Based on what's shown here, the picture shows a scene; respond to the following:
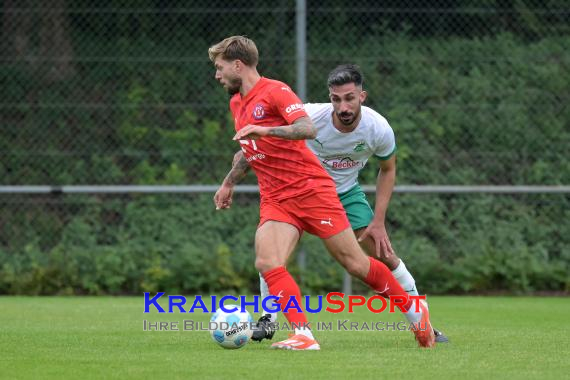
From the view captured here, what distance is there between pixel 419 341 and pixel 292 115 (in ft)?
5.45

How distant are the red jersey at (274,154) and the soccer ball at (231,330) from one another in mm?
768

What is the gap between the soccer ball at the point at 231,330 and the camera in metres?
6.38

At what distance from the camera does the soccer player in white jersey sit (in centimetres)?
682

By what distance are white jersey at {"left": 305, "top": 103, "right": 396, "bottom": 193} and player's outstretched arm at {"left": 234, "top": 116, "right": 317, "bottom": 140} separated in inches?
30.9

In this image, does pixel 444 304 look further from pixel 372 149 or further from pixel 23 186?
pixel 23 186

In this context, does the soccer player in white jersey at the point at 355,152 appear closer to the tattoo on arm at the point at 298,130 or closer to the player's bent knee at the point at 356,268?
the player's bent knee at the point at 356,268

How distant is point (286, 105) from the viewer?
6.34 meters

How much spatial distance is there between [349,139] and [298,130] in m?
0.90

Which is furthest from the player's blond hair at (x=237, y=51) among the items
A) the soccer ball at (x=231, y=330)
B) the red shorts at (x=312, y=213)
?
the soccer ball at (x=231, y=330)

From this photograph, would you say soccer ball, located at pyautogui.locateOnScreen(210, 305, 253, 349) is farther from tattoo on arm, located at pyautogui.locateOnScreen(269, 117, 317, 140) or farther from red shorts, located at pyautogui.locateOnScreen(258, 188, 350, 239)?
tattoo on arm, located at pyautogui.locateOnScreen(269, 117, 317, 140)

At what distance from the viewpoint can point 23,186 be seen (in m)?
12.8

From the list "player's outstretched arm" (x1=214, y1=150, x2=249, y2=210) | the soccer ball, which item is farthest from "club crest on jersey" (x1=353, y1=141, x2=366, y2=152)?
the soccer ball

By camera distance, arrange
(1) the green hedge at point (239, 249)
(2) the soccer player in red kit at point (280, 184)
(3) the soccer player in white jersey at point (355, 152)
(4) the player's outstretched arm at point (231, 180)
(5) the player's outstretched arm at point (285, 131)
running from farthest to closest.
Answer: (1) the green hedge at point (239, 249)
(4) the player's outstretched arm at point (231, 180)
(3) the soccer player in white jersey at point (355, 152)
(2) the soccer player in red kit at point (280, 184)
(5) the player's outstretched arm at point (285, 131)

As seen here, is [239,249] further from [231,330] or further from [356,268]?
[231,330]
